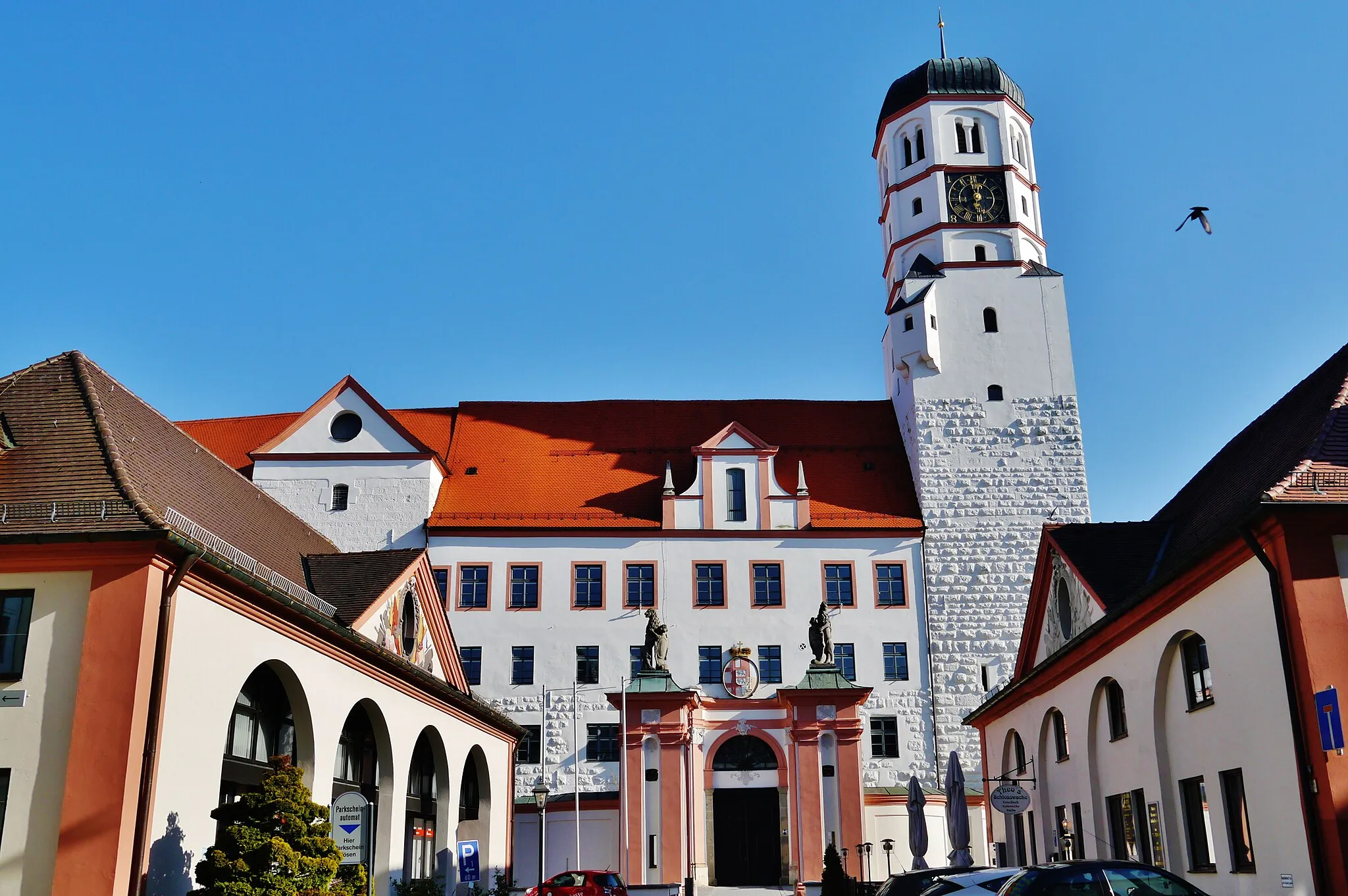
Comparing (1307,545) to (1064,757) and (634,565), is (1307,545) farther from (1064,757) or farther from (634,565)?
(634,565)

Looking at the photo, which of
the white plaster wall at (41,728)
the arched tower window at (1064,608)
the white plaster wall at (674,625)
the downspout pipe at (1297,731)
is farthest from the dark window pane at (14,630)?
the white plaster wall at (674,625)

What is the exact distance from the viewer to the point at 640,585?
148ft

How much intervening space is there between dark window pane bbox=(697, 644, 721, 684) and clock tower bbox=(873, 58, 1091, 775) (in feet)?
23.6

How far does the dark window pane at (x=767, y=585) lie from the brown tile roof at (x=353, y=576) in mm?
20011

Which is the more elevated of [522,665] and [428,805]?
[522,665]

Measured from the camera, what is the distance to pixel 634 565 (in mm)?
45375

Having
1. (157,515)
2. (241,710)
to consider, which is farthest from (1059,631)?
(157,515)

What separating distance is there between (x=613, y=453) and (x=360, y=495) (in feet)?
31.2

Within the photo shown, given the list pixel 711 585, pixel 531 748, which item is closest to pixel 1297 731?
pixel 711 585

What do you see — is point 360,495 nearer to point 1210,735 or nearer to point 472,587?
point 472,587

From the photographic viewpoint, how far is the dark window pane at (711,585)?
148 feet

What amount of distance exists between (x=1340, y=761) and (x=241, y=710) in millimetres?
14047

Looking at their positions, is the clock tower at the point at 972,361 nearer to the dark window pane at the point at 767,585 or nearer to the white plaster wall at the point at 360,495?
the dark window pane at the point at 767,585

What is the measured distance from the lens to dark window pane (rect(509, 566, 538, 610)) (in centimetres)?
4456
